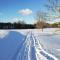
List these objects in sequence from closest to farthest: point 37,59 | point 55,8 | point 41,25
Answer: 1. point 37,59
2. point 55,8
3. point 41,25

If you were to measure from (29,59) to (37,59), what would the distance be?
0.29 m

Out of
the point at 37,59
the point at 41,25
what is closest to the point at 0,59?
the point at 37,59

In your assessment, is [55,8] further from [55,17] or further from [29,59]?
[29,59]

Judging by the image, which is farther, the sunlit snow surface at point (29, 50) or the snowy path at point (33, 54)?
the sunlit snow surface at point (29, 50)

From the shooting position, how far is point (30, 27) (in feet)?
205

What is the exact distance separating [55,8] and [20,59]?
17031mm

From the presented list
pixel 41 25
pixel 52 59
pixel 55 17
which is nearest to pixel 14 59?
pixel 52 59

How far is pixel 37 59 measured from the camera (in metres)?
6.08

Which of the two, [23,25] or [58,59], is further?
[23,25]

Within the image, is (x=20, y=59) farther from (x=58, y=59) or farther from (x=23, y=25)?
(x=23, y=25)

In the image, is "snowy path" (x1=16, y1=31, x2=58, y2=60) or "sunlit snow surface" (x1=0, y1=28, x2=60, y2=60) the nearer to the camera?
"snowy path" (x1=16, y1=31, x2=58, y2=60)

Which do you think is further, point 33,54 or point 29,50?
point 29,50

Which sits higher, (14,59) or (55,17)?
(55,17)

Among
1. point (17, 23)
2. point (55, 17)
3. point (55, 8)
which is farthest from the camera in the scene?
point (17, 23)
